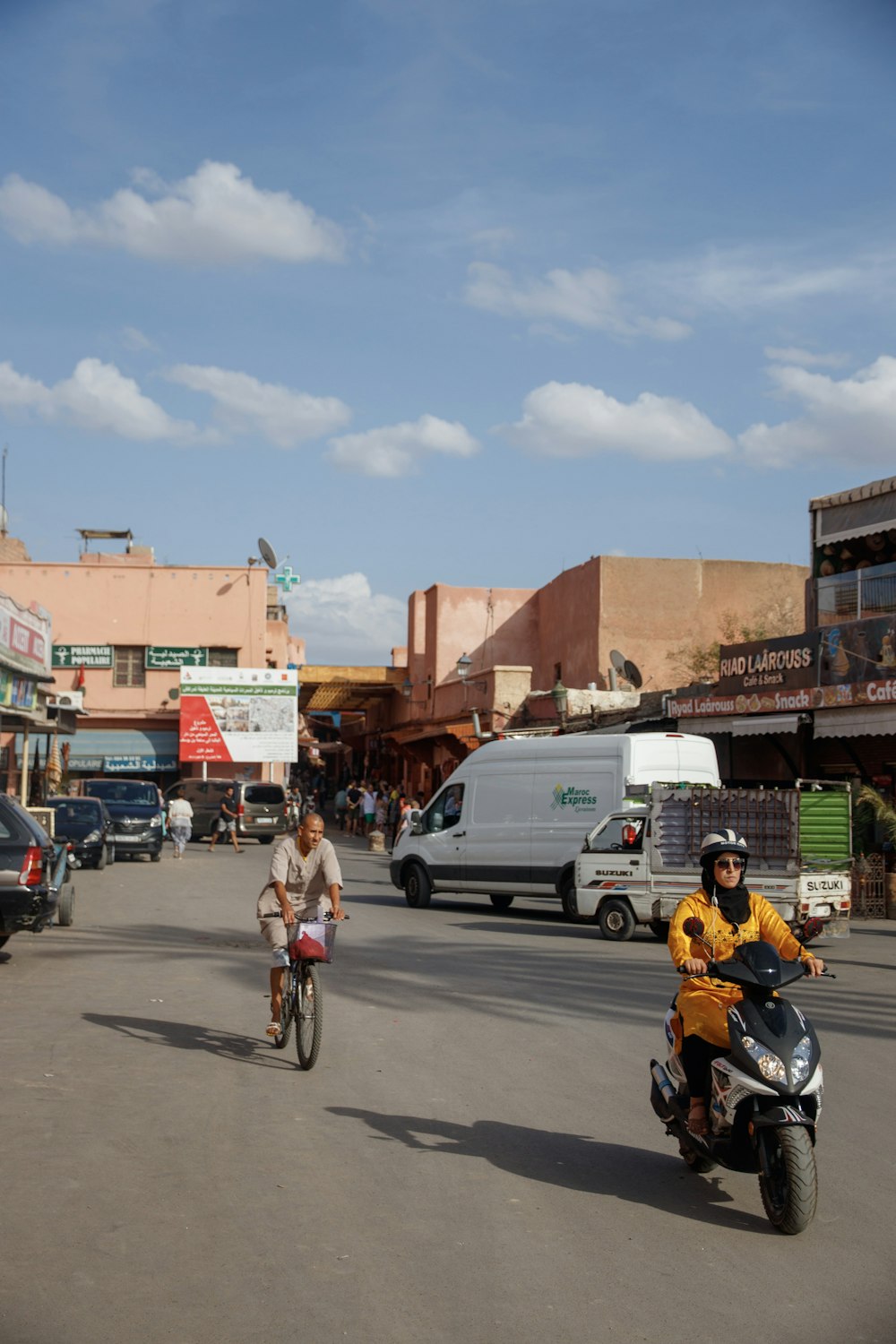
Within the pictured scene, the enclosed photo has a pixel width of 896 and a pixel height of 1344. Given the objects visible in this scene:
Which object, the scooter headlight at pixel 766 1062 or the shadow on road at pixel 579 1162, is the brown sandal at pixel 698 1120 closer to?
the shadow on road at pixel 579 1162

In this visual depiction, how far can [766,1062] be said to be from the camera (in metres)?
5.39

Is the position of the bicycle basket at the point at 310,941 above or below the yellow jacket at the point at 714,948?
below

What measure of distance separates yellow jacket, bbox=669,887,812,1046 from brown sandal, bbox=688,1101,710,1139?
281 mm

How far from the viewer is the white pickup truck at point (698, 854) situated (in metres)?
16.2

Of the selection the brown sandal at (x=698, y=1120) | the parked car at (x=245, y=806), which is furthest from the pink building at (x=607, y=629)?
the brown sandal at (x=698, y=1120)

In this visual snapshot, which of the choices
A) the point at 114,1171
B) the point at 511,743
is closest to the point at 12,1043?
the point at 114,1171

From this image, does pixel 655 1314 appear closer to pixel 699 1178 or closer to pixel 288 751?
pixel 699 1178

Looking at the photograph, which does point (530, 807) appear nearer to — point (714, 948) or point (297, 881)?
point (297, 881)

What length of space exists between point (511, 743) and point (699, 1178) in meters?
15.0

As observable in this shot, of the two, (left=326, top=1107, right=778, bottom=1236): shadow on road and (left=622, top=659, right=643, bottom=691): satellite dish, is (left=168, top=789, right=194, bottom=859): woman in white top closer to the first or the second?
(left=622, top=659, right=643, bottom=691): satellite dish

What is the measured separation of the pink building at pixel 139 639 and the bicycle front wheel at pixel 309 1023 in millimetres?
43002

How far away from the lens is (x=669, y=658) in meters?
40.1

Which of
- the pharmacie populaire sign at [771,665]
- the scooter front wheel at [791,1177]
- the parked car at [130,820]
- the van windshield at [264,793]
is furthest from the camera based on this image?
the van windshield at [264,793]

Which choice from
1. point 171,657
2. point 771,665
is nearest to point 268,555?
point 171,657
